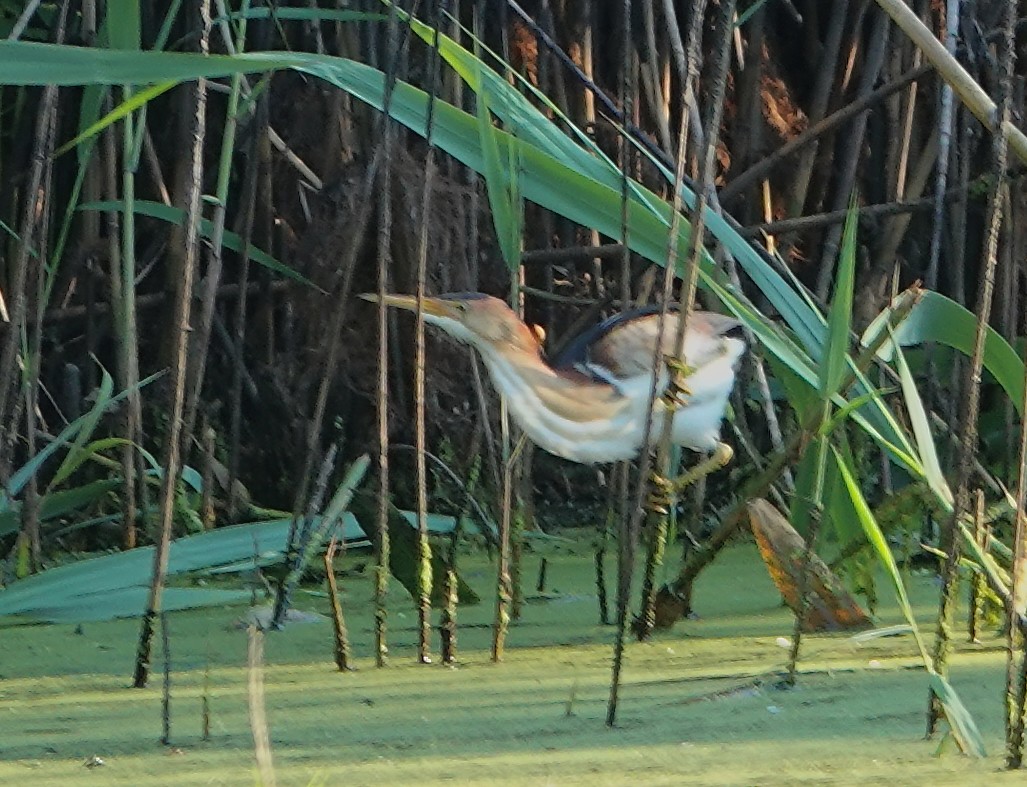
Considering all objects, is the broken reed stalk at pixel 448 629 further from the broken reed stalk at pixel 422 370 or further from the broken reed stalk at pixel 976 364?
the broken reed stalk at pixel 976 364

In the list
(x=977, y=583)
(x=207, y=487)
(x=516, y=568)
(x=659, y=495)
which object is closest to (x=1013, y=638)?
(x=977, y=583)

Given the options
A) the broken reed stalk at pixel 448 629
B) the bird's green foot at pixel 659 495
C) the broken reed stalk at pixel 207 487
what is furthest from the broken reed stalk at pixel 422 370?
the broken reed stalk at pixel 207 487

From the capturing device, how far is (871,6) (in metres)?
2.80

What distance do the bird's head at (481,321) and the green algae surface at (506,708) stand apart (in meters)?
0.33

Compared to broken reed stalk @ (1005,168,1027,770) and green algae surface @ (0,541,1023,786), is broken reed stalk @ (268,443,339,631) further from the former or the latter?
broken reed stalk @ (1005,168,1027,770)

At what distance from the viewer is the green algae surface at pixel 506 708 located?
115 cm

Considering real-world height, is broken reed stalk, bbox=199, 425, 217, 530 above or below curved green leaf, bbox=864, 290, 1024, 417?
below

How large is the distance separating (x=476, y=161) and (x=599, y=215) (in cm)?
13

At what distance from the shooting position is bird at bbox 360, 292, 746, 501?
1790 millimetres

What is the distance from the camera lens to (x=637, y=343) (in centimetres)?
181

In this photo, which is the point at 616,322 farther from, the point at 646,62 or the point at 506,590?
the point at 646,62

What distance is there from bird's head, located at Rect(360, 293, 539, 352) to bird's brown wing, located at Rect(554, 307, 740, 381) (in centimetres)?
8

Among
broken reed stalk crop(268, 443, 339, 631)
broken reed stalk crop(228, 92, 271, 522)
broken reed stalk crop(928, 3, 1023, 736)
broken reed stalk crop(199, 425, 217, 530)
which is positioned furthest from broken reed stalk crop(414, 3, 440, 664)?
broken reed stalk crop(228, 92, 271, 522)

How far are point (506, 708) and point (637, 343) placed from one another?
58cm
